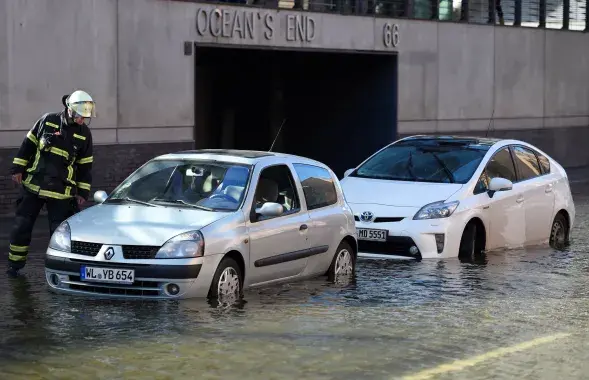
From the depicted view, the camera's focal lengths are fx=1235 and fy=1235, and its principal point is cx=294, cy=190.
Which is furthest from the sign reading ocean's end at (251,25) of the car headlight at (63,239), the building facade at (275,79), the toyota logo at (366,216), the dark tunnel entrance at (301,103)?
the car headlight at (63,239)

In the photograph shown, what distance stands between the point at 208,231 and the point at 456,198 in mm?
4347

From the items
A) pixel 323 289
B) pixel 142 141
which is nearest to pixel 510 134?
pixel 142 141

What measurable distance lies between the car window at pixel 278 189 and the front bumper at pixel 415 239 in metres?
2.14

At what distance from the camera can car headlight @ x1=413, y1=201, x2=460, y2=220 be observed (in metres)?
13.4

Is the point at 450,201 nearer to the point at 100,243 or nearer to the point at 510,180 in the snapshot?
the point at 510,180

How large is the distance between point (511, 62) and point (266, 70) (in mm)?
6383

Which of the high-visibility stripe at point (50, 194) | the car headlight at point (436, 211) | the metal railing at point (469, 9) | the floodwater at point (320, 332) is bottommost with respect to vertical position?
the floodwater at point (320, 332)

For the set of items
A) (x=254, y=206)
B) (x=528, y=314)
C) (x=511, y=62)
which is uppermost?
(x=511, y=62)

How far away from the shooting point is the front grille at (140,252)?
32.7 feet

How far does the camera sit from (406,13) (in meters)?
26.4

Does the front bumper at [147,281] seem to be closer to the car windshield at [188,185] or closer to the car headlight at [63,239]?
the car headlight at [63,239]

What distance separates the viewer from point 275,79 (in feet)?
90.2

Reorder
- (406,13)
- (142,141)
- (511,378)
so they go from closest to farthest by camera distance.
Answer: (511,378) → (142,141) → (406,13)

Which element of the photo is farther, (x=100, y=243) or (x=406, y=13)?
(x=406, y=13)
